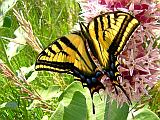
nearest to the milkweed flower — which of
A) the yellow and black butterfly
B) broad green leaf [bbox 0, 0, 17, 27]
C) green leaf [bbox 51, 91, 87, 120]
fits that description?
the yellow and black butterfly

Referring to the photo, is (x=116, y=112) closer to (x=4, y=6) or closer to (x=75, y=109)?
(x=75, y=109)

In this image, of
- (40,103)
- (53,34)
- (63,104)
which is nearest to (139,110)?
(63,104)

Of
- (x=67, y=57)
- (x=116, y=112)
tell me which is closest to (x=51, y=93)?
(x=116, y=112)

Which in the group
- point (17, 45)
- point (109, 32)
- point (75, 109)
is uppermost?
point (109, 32)

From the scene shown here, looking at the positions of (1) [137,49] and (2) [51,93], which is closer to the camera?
(1) [137,49]

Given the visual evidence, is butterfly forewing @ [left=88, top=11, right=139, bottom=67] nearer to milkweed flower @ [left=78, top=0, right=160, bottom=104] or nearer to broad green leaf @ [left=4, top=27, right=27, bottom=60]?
milkweed flower @ [left=78, top=0, right=160, bottom=104]
